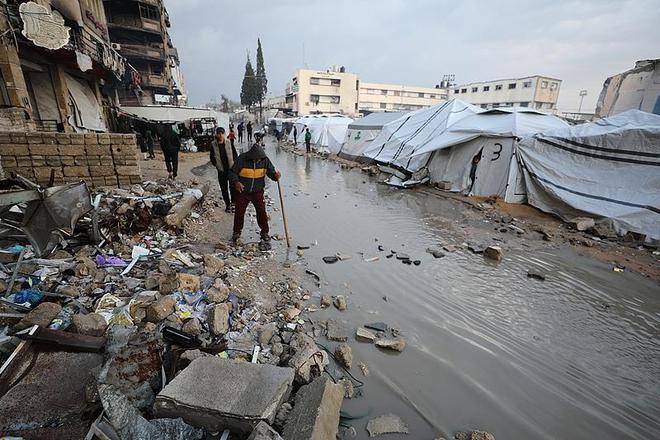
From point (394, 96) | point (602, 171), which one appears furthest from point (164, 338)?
point (394, 96)

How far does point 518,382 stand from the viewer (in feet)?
8.86

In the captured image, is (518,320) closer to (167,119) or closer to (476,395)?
(476,395)

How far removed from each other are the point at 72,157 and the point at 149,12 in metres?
28.9

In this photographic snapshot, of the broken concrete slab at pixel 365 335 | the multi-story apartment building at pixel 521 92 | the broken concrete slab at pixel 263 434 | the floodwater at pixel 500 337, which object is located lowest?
the floodwater at pixel 500 337

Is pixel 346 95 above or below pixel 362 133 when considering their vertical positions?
above

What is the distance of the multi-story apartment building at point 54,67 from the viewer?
705 cm

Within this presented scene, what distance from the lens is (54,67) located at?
31.8 feet

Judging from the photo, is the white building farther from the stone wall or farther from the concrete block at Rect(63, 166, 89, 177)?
the concrete block at Rect(63, 166, 89, 177)

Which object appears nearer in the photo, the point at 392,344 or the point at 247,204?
the point at 392,344

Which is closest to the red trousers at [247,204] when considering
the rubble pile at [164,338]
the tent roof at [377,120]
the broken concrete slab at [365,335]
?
the rubble pile at [164,338]

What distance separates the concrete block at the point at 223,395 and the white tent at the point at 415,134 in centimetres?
1019

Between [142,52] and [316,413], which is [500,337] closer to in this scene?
[316,413]

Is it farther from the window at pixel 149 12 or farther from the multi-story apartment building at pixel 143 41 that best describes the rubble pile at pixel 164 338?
the window at pixel 149 12

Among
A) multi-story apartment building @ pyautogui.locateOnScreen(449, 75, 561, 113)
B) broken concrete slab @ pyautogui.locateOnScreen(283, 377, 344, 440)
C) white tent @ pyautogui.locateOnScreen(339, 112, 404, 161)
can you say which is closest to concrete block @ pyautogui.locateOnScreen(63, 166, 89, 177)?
broken concrete slab @ pyautogui.locateOnScreen(283, 377, 344, 440)
